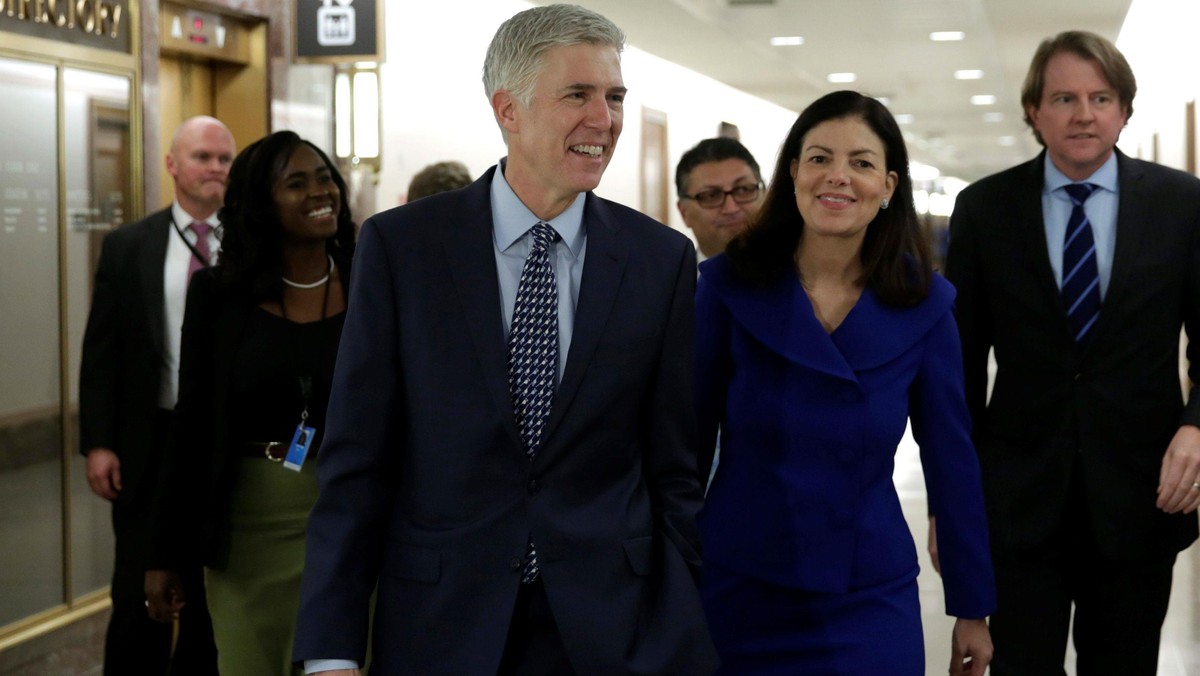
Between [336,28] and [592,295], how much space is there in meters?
6.65

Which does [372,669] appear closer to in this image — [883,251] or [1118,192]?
[883,251]

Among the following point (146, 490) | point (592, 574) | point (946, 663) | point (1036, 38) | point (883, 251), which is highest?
point (1036, 38)

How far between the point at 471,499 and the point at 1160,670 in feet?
12.9

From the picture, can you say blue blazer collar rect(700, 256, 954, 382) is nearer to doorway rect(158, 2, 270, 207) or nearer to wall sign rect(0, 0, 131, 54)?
wall sign rect(0, 0, 131, 54)

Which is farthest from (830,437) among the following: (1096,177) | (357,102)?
(357,102)

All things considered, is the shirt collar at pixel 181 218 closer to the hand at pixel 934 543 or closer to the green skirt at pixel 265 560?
the green skirt at pixel 265 560

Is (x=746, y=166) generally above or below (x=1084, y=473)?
above

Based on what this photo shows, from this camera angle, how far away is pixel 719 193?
15.2ft

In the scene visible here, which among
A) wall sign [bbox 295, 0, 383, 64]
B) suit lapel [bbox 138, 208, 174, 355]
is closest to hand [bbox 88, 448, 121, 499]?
suit lapel [bbox 138, 208, 174, 355]

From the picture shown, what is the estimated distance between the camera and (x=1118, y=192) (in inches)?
142

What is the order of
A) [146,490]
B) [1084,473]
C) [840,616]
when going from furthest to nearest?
1. [146,490]
2. [1084,473]
3. [840,616]

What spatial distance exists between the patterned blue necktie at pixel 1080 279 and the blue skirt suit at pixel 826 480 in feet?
2.73

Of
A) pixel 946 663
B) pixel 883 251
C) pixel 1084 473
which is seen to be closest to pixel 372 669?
pixel 883 251

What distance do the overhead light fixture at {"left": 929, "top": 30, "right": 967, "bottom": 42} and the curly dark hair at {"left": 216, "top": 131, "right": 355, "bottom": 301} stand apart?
1436 centimetres
